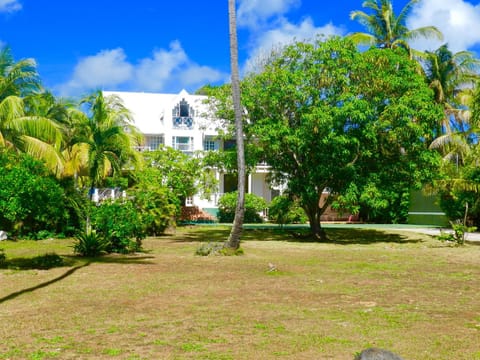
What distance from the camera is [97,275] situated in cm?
1295

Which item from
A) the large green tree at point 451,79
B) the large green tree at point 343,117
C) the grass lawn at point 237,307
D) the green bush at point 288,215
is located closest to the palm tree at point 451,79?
the large green tree at point 451,79

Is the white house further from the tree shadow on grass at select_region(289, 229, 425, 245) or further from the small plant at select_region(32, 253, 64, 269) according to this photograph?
the small plant at select_region(32, 253, 64, 269)

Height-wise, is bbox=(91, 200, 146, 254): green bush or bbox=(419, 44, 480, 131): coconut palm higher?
bbox=(419, 44, 480, 131): coconut palm

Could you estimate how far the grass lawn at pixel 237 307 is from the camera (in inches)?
270

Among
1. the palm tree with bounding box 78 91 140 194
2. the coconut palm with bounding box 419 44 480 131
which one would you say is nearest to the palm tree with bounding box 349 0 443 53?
the coconut palm with bounding box 419 44 480 131

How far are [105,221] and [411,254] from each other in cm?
944

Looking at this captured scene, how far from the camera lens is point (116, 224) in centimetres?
1734

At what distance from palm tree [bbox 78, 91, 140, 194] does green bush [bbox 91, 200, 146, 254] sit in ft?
6.07

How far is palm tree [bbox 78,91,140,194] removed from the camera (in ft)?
61.4

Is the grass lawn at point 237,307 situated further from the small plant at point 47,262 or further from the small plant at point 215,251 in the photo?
the small plant at point 215,251

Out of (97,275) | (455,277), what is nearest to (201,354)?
(97,275)

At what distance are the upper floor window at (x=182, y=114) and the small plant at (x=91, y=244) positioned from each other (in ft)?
90.4

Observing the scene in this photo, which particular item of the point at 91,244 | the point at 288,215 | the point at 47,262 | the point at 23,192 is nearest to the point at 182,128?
the point at 288,215

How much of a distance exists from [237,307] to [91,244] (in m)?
8.62
